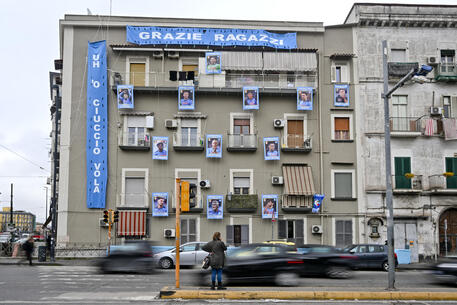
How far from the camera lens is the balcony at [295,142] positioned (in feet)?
112

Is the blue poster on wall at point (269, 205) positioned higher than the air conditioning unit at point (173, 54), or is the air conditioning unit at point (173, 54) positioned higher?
the air conditioning unit at point (173, 54)

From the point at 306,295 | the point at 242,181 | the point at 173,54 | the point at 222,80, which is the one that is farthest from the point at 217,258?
the point at 173,54

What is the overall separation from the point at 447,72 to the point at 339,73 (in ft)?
23.2

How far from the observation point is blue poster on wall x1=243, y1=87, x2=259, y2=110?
3406 cm

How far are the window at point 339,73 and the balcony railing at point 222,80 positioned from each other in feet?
4.74

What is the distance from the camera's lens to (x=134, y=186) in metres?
33.9

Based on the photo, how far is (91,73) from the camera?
34.0m

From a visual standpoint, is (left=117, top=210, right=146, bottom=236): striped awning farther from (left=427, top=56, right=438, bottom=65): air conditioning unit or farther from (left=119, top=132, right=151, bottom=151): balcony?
Result: (left=427, top=56, right=438, bottom=65): air conditioning unit

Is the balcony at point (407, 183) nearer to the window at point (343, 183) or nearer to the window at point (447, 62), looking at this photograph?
the window at point (343, 183)

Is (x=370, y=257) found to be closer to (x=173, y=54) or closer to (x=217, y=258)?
(x=217, y=258)

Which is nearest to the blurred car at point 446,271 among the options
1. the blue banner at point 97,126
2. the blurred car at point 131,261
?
the blurred car at point 131,261

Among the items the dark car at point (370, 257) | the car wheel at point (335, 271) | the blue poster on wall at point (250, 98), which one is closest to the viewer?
the car wheel at point (335, 271)

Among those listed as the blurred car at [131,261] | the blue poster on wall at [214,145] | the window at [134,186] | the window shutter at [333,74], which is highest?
the window shutter at [333,74]

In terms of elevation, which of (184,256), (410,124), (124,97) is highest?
(124,97)
